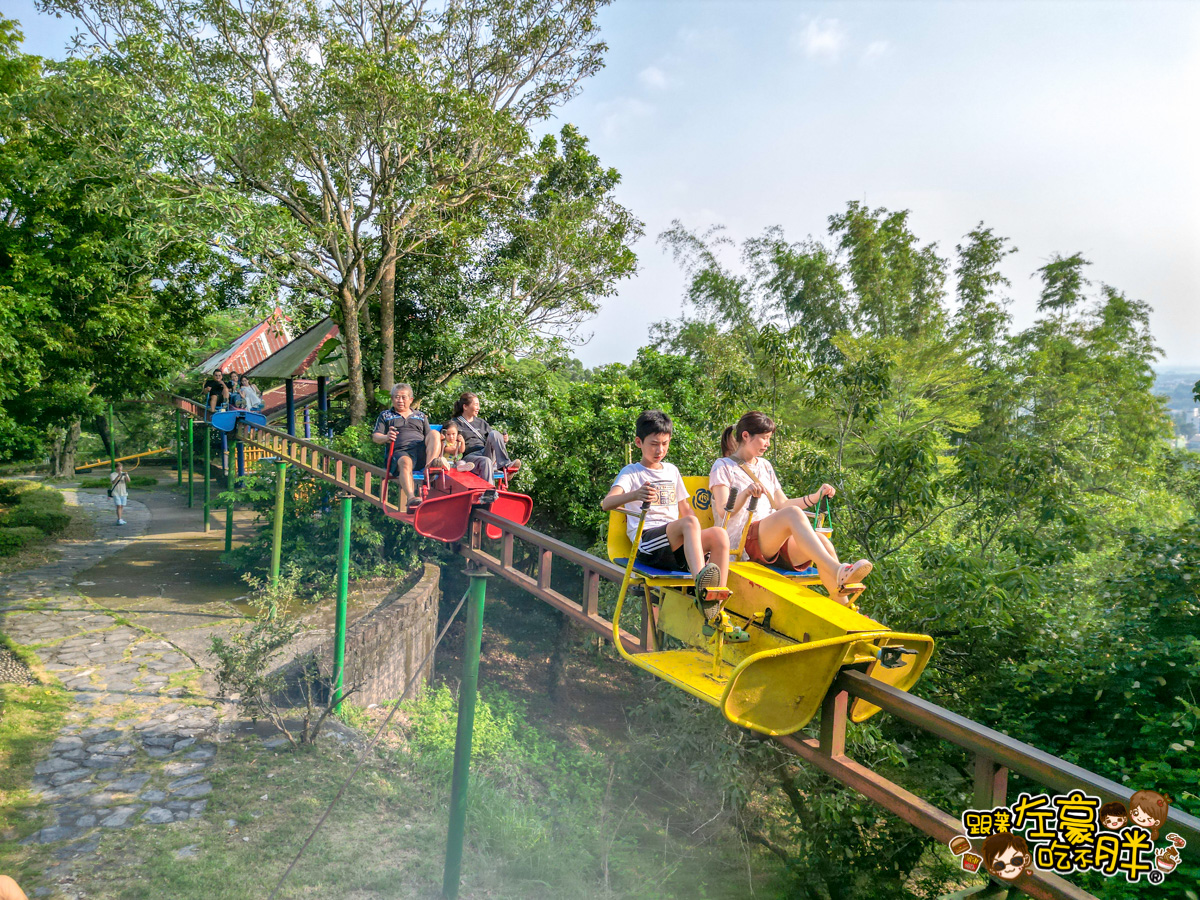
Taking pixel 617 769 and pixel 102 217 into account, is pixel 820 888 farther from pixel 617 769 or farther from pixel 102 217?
pixel 102 217

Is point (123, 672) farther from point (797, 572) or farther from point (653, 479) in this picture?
point (797, 572)

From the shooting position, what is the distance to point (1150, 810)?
4.21 feet

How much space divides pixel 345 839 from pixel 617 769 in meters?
4.48

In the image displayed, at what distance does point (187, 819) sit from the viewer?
4.88 meters

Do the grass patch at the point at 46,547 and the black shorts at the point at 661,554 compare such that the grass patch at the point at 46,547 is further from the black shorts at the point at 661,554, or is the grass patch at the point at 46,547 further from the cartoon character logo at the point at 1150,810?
the cartoon character logo at the point at 1150,810

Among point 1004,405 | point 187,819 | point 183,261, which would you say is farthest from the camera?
point 1004,405

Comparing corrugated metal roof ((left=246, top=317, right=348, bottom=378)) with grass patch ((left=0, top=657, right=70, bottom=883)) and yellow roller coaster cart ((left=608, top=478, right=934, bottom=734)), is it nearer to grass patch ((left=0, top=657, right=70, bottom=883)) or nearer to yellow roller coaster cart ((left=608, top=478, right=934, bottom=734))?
grass patch ((left=0, top=657, right=70, bottom=883))

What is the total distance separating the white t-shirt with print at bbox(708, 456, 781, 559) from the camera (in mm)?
2715

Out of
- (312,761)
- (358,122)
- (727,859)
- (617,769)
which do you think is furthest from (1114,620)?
(358,122)

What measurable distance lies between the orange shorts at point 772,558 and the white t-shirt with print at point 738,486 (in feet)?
0.14

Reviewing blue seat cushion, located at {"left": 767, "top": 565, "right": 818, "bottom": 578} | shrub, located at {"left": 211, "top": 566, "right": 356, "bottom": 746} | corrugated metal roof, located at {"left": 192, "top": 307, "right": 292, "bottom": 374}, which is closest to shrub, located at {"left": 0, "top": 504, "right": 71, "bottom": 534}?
corrugated metal roof, located at {"left": 192, "top": 307, "right": 292, "bottom": 374}

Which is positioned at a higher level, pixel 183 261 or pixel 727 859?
pixel 183 261

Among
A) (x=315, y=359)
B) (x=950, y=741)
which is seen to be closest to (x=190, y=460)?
(x=315, y=359)

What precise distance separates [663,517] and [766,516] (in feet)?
1.52
